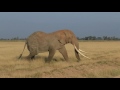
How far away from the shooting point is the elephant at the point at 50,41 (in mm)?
17281

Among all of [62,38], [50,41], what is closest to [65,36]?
[62,38]

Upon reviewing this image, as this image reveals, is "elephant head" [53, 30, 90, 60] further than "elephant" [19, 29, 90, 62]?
Yes

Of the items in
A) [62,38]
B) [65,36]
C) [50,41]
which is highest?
[65,36]

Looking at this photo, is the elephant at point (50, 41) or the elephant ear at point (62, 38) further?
the elephant ear at point (62, 38)

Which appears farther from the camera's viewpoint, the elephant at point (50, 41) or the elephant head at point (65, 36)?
the elephant head at point (65, 36)

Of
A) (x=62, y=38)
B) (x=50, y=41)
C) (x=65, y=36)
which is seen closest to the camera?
(x=50, y=41)

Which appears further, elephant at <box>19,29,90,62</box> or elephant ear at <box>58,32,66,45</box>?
elephant ear at <box>58,32,66,45</box>

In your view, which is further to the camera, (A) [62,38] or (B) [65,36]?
(B) [65,36]

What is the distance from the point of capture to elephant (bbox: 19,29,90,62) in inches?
680

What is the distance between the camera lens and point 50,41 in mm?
17312

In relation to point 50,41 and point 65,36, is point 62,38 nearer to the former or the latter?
point 65,36
